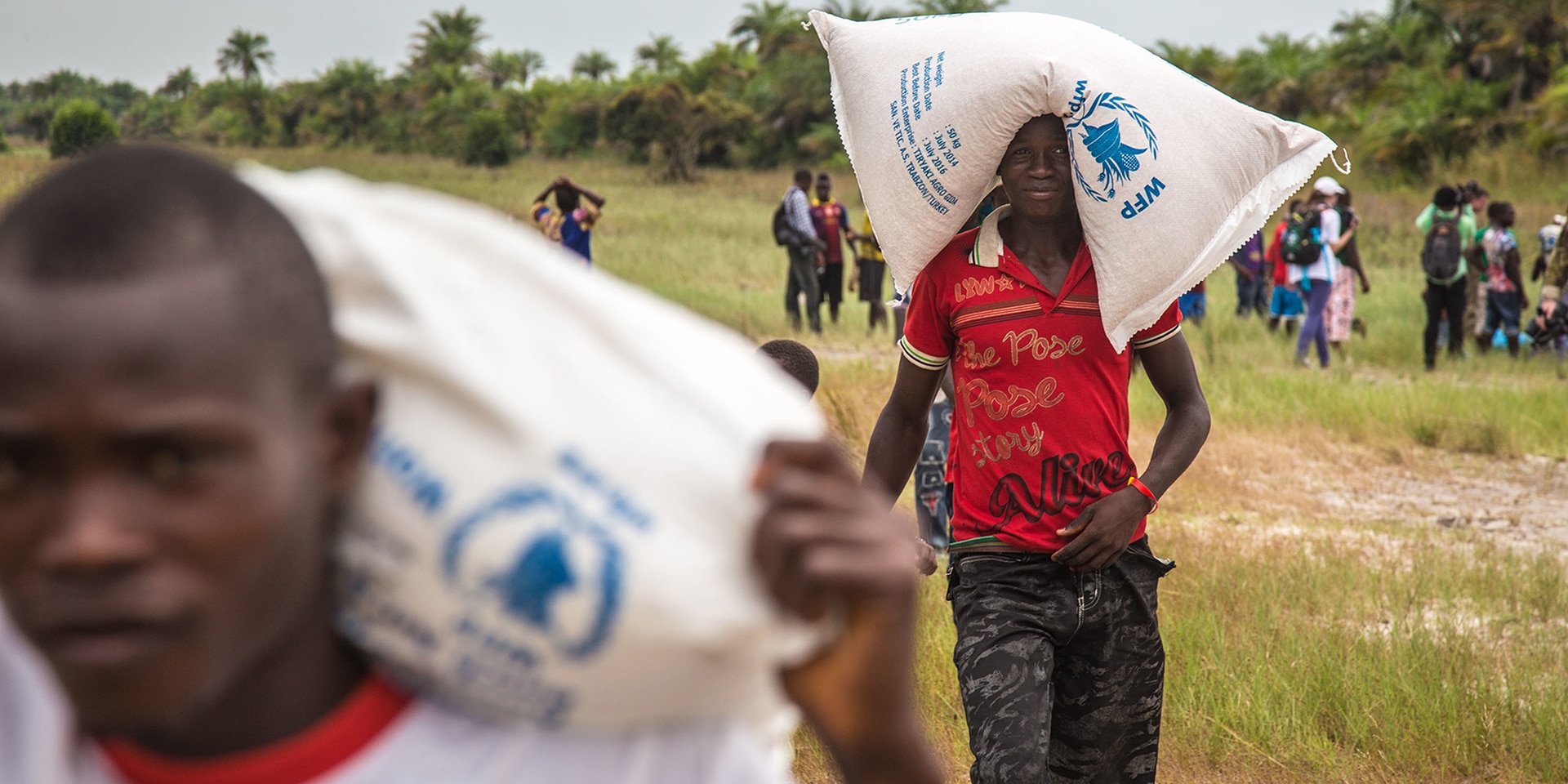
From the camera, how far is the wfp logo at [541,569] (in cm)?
89

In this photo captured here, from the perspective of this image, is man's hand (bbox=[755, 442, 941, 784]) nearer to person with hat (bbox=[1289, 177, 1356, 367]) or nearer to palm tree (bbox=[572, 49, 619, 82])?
person with hat (bbox=[1289, 177, 1356, 367])

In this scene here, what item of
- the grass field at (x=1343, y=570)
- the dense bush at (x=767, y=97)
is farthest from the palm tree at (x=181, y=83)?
the grass field at (x=1343, y=570)

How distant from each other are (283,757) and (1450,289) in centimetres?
1378

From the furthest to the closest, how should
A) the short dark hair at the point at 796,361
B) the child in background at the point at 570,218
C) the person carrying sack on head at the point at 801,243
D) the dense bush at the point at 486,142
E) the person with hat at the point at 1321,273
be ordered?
the dense bush at the point at 486,142 < the person carrying sack on head at the point at 801,243 < the person with hat at the point at 1321,273 < the child in background at the point at 570,218 < the short dark hair at the point at 796,361

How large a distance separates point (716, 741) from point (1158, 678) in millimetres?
2294

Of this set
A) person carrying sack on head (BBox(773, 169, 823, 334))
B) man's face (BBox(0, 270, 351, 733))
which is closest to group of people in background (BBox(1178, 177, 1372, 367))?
person carrying sack on head (BBox(773, 169, 823, 334))

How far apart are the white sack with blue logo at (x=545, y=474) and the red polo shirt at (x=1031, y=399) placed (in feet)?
6.89

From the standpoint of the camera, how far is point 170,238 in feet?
2.79

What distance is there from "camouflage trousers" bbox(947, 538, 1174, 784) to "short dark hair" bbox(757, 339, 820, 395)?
0.81 m

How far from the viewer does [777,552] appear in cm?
89

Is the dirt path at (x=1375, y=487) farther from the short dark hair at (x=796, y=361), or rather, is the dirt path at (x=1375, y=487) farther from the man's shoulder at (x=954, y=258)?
the man's shoulder at (x=954, y=258)

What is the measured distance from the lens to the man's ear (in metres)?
0.94

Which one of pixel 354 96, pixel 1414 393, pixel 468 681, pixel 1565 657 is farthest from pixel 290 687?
pixel 354 96

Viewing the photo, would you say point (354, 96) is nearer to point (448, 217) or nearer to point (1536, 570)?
point (1536, 570)
